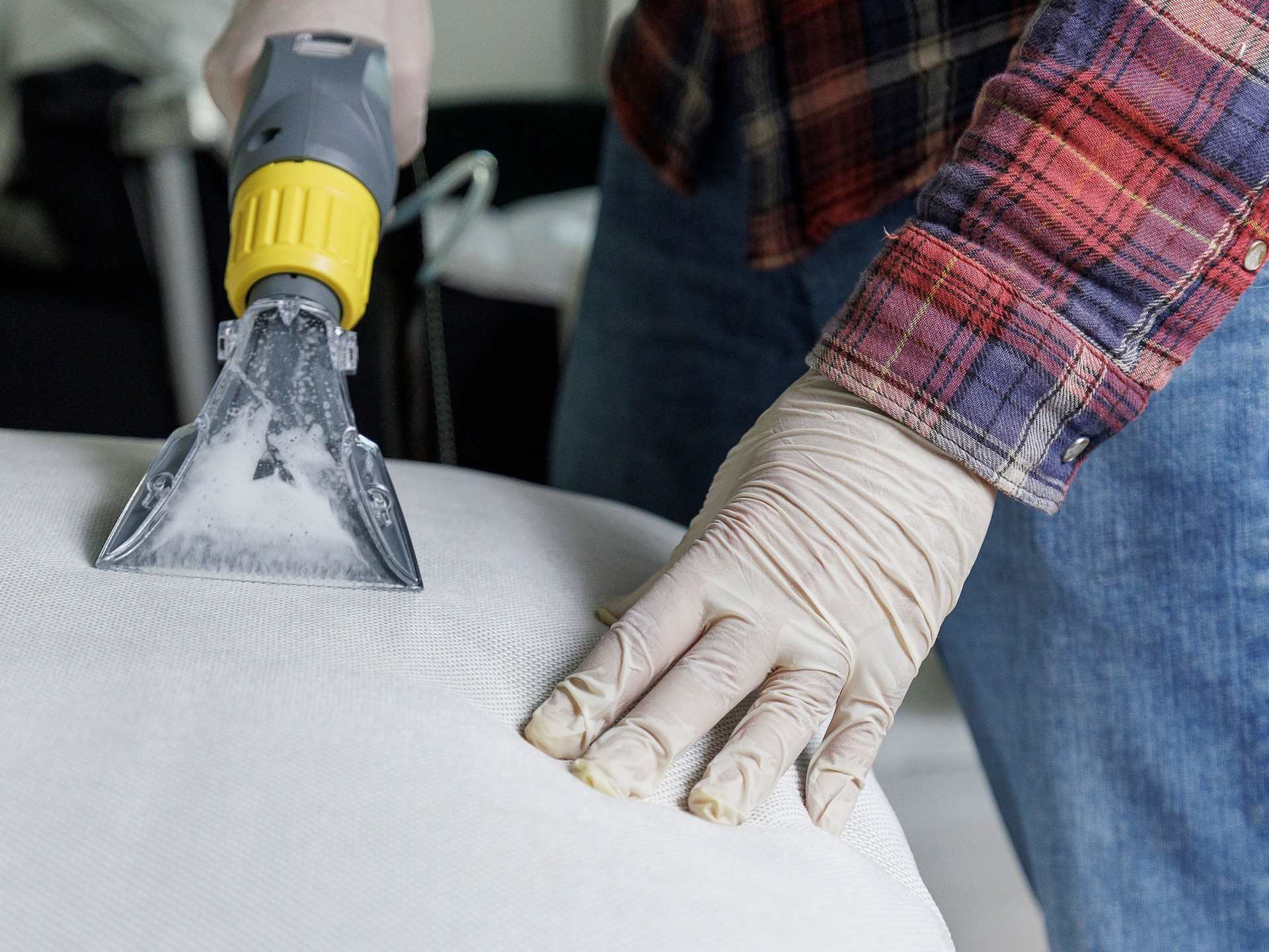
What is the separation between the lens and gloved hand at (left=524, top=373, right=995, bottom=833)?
463mm

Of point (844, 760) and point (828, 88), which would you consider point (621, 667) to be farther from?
point (828, 88)

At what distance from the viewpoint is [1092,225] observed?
1.71 feet

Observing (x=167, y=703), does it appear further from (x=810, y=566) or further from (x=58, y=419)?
(x=58, y=419)

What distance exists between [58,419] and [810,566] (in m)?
1.76

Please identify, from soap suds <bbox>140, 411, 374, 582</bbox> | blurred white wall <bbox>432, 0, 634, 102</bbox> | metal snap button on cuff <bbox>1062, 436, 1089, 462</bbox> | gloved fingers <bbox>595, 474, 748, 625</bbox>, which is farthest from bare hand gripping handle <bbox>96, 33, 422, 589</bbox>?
blurred white wall <bbox>432, 0, 634, 102</bbox>

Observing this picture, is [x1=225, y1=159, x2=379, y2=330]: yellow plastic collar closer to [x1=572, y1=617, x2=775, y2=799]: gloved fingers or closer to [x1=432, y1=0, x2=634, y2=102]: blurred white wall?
[x1=572, y1=617, x2=775, y2=799]: gloved fingers

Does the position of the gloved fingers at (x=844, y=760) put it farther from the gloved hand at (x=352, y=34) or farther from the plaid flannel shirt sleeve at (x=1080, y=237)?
the gloved hand at (x=352, y=34)

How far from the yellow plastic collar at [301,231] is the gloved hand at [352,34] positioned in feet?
0.41

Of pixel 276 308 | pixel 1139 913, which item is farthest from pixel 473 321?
pixel 1139 913

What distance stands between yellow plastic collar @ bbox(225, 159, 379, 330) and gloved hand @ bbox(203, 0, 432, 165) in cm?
13

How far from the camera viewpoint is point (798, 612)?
0.52 meters

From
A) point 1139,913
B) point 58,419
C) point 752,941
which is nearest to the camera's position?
point 752,941

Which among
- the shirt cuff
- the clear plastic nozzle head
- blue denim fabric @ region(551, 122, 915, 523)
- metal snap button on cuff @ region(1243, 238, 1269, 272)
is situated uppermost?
metal snap button on cuff @ region(1243, 238, 1269, 272)

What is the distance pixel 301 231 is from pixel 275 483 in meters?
0.13
